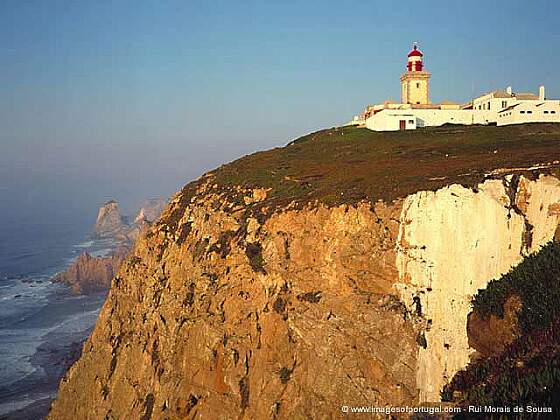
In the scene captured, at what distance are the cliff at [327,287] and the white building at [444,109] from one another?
1220cm

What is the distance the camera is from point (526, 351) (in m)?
11.3

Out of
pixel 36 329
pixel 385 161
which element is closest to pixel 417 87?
pixel 385 161

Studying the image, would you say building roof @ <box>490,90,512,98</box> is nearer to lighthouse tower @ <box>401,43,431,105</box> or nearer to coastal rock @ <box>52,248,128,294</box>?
lighthouse tower @ <box>401,43,431,105</box>

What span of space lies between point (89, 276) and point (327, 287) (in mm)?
76637

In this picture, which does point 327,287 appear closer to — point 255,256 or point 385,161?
point 255,256

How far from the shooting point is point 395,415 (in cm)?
1683

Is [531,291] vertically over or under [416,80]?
under

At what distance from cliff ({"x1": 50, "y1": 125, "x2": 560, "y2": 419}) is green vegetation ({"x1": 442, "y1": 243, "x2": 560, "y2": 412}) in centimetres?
72

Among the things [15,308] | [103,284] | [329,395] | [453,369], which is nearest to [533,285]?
[453,369]

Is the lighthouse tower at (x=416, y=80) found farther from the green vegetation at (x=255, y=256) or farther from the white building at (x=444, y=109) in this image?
the green vegetation at (x=255, y=256)

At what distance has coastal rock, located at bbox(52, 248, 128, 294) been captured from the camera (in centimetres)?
8344

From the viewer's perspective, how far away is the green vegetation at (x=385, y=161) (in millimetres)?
20328

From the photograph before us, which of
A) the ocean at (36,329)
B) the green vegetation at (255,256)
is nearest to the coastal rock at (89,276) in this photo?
the ocean at (36,329)

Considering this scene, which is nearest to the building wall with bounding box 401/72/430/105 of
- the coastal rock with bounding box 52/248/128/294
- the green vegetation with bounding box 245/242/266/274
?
the green vegetation with bounding box 245/242/266/274
